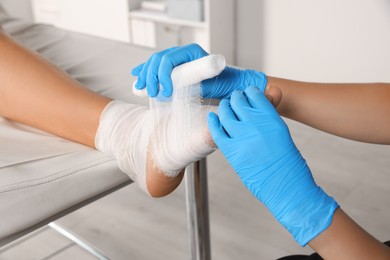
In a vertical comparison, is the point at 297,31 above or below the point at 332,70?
above

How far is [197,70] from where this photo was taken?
0.75 m

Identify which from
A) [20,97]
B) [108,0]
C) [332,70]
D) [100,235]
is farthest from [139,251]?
[108,0]

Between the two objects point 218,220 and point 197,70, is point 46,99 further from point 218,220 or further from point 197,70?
point 218,220

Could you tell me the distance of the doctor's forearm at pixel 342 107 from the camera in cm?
100

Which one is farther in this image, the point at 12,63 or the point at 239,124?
the point at 12,63

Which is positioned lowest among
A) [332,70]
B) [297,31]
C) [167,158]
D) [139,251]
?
[139,251]

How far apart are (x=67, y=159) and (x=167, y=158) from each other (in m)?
0.18

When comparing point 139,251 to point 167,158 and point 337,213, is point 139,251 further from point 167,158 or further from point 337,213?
point 337,213

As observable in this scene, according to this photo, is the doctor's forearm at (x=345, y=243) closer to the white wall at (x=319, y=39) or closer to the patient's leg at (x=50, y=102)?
the patient's leg at (x=50, y=102)

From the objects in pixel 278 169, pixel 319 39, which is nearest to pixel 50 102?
pixel 278 169

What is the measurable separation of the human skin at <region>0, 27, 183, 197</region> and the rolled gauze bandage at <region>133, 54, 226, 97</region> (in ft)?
0.77

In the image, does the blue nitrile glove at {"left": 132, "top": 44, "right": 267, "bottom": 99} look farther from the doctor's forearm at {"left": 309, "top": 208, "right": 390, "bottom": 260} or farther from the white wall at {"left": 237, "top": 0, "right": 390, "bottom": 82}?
the white wall at {"left": 237, "top": 0, "right": 390, "bottom": 82}

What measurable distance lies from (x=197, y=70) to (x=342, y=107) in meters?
0.40

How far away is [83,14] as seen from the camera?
3164 mm
